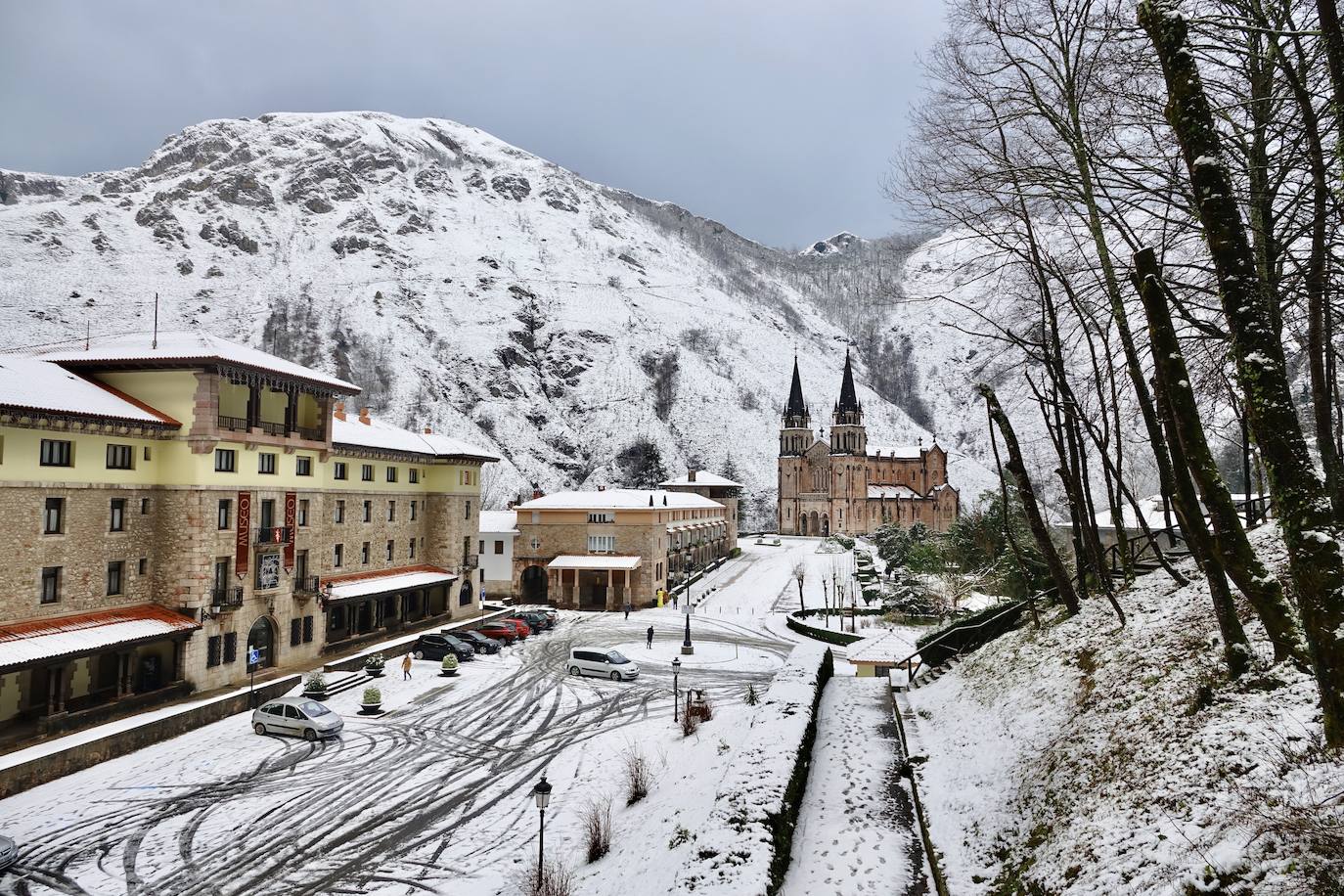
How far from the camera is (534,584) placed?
52.4 metres

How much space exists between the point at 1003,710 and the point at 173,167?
707 feet

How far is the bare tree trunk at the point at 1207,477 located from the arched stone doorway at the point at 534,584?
47.9m

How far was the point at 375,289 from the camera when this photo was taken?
14550cm

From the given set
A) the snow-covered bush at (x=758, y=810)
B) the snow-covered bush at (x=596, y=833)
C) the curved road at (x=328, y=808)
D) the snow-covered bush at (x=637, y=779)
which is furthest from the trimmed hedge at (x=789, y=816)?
the curved road at (x=328, y=808)

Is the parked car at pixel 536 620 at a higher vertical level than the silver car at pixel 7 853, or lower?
lower

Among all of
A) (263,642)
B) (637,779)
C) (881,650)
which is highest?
(881,650)

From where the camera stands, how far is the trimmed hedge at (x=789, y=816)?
9367 mm

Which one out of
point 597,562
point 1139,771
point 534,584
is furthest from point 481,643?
point 1139,771

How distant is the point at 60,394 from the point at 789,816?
2513 cm

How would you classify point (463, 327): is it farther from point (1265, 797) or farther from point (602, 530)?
point (1265, 797)

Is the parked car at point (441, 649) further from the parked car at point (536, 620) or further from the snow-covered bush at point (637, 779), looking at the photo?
the snow-covered bush at point (637, 779)

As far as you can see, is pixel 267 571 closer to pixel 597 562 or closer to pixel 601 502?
pixel 597 562

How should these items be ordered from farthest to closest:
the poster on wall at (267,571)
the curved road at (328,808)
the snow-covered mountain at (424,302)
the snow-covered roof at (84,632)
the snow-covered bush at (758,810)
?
the snow-covered mountain at (424,302)
the poster on wall at (267,571)
the snow-covered roof at (84,632)
the curved road at (328,808)
the snow-covered bush at (758,810)

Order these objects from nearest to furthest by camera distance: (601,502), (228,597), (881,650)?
1. (881,650)
2. (228,597)
3. (601,502)
